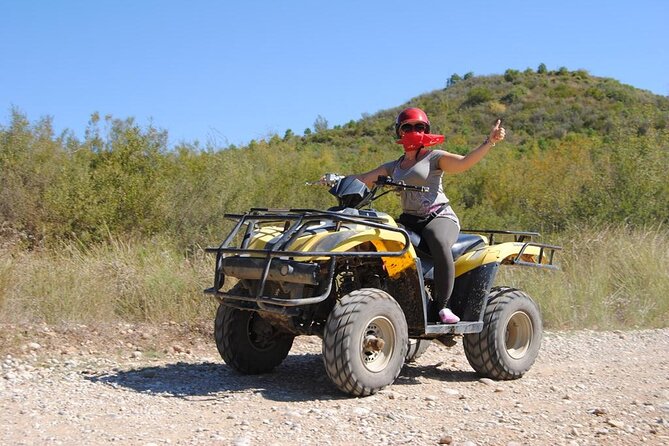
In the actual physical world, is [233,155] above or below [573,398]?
above

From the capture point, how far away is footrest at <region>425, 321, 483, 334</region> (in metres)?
6.35

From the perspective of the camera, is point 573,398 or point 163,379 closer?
point 573,398

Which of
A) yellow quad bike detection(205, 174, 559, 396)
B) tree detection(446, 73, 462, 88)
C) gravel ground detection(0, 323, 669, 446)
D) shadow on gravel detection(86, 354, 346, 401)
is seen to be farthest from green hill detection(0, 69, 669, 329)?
tree detection(446, 73, 462, 88)

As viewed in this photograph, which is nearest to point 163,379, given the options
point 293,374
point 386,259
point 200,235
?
point 293,374

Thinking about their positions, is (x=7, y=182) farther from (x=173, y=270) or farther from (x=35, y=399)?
(x=35, y=399)

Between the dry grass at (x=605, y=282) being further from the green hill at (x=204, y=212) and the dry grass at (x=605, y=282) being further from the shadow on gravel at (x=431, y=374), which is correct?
the shadow on gravel at (x=431, y=374)

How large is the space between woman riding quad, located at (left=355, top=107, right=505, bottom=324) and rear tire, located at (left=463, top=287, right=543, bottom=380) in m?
0.38

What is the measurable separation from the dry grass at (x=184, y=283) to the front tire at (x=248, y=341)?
207 centimetres

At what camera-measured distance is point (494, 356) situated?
670 centimetres

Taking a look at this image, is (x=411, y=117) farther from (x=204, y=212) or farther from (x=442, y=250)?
(x=204, y=212)

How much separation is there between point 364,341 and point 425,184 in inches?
58.9

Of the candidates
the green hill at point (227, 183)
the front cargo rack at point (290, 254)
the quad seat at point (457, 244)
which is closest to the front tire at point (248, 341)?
the front cargo rack at point (290, 254)

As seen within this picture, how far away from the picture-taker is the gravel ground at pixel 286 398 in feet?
15.8

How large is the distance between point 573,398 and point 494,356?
83 cm
